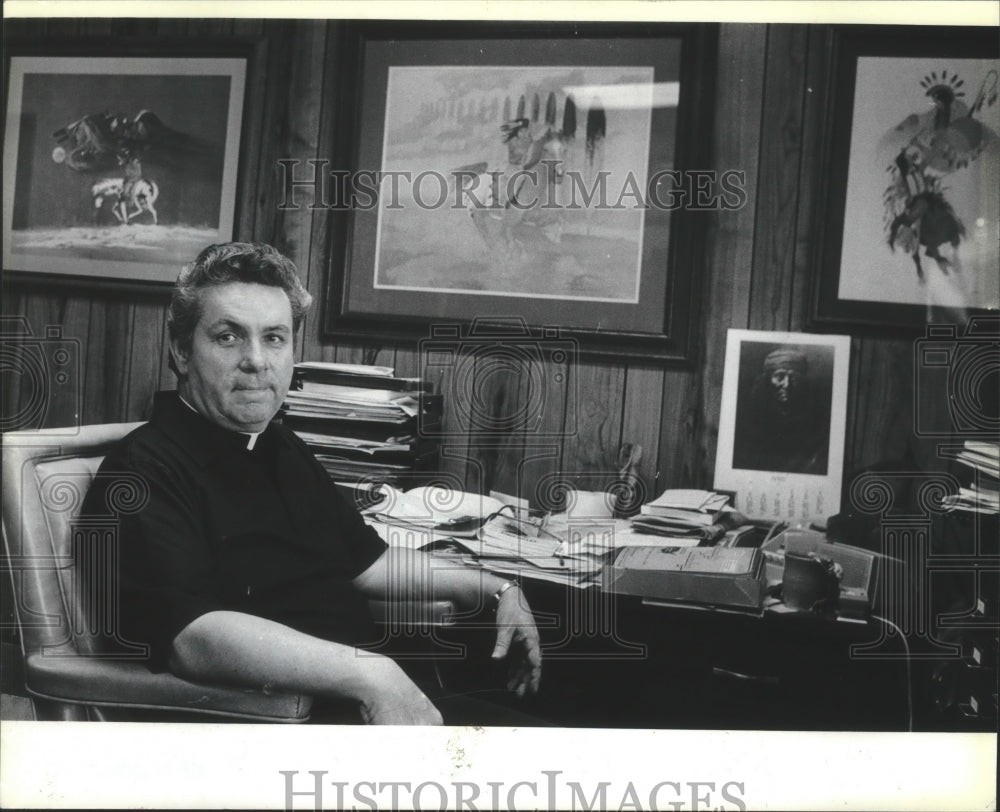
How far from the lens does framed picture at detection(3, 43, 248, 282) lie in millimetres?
1724

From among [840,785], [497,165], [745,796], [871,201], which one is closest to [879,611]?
[840,785]

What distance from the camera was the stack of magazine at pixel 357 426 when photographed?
170 cm

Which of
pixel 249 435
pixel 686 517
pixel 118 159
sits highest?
pixel 118 159

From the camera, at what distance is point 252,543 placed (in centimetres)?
162

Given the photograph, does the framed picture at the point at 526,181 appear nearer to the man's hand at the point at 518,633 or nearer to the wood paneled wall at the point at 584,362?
the wood paneled wall at the point at 584,362


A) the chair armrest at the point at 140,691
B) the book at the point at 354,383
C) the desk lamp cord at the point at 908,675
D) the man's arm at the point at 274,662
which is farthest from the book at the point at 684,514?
the chair armrest at the point at 140,691

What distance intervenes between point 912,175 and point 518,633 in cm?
122

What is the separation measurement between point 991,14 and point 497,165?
1041mm

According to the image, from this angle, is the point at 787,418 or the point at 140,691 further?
the point at 787,418

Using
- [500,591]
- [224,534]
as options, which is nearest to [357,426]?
[224,534]

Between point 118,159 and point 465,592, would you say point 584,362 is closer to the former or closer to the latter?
point 465,592

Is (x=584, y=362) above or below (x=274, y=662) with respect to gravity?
above

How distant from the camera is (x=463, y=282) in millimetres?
1713

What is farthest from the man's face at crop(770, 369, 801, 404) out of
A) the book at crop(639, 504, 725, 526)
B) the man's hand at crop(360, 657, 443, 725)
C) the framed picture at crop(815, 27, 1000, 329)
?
the man's hand at crop(360, 657, 443, 725)
